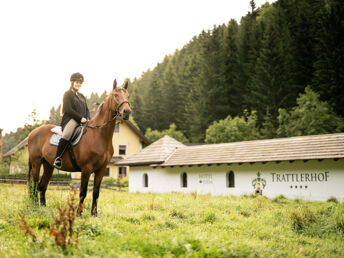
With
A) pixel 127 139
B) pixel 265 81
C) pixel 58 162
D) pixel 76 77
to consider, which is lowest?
pixel 58 162

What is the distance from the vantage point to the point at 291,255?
16.3 ft

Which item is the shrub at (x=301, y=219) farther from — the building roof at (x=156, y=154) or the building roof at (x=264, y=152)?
the building roof at (x=156, y=154)

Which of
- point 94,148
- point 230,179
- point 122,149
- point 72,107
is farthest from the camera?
point 122,149

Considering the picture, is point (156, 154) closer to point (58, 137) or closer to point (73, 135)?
point (58, 137)

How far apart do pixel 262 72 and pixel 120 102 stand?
124ft

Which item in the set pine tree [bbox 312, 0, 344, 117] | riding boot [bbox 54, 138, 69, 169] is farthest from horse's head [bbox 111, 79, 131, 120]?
pine tree [bbox 312, 0, 344, 117]

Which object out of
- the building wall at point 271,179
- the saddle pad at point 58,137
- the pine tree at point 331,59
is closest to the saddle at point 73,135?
the saddle pad at point 58,137

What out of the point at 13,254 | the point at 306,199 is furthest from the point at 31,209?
the point at 306,199

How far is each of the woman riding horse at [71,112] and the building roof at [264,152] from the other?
1382 cm

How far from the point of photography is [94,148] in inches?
276

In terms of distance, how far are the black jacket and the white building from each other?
13.9 meters

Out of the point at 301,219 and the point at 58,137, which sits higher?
the point at 58,137

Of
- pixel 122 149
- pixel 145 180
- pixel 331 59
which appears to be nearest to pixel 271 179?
pixel 145 180

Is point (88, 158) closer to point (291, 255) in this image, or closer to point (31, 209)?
point (31, 209)
